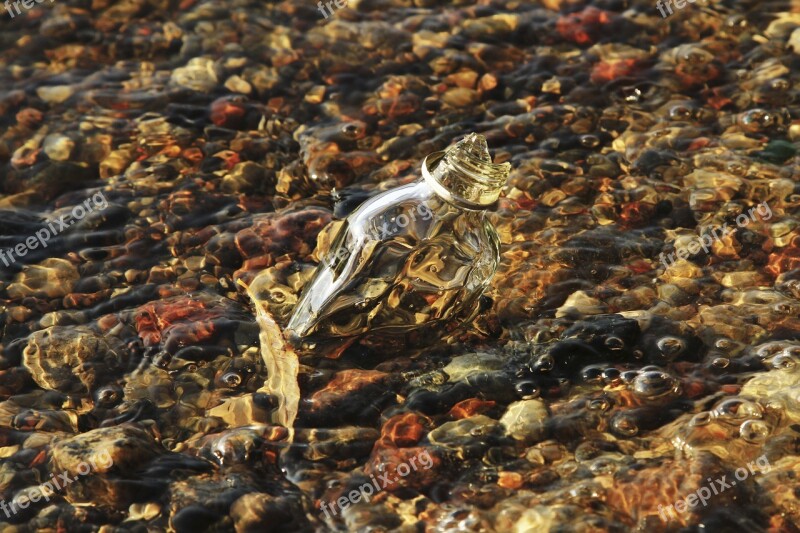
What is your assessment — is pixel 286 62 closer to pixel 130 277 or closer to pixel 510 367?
pixel 130 277

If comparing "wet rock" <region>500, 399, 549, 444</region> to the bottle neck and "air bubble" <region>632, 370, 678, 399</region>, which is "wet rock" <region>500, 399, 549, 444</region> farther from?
the bottle neck

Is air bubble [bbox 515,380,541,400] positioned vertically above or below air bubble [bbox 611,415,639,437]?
above

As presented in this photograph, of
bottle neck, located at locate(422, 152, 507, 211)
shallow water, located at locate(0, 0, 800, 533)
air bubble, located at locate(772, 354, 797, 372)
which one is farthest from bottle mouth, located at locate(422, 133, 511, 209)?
air bubble, located at locate(772, 354, 797, 372)

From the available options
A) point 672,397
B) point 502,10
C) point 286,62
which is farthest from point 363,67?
point 672,397

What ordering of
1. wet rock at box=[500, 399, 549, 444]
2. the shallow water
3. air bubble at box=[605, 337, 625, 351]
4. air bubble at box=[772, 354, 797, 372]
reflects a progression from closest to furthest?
the shallow water < wet rock at box=[500, 399, 549, 444] < air bubble at box=[772, 354, 797, 372] < air bubble at box=[605, 337, 625, 351]

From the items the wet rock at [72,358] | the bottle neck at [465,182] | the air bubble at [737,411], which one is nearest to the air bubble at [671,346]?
the air bubble at [737,411]

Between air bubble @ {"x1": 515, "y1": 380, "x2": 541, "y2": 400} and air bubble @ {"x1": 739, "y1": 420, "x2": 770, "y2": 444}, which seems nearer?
air bubble @ {"x1": 739, "y1": 420, "x2": 770, "y2": 444}

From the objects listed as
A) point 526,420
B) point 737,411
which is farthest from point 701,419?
point 526,420

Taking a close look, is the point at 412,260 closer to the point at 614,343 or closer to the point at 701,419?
the point at 614,343
